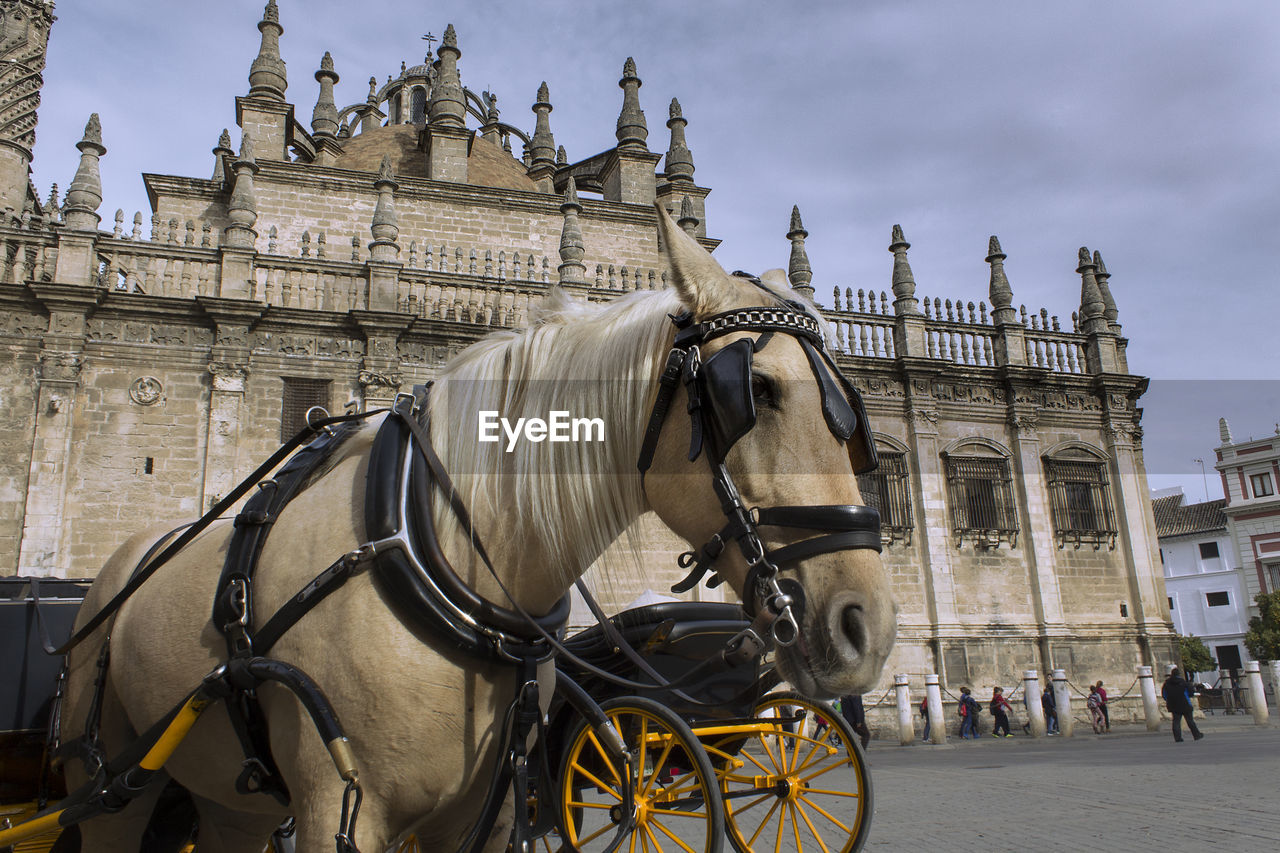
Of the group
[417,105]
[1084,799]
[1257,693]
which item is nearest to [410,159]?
[417,105]

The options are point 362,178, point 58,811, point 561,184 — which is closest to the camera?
point 58,811

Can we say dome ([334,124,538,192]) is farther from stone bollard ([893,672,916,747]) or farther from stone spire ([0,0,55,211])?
stone bollard ([893,672,916,747])

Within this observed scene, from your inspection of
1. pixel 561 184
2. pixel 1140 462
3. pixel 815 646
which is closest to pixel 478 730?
pixel 815 646

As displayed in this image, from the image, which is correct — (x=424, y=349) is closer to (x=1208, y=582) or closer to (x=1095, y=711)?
(x=1095, y=711)

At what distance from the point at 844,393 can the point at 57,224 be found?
51.6 ft

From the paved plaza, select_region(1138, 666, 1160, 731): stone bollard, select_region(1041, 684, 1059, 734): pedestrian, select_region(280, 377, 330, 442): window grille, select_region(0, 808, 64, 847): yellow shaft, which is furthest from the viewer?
select_region(1041, 684, 1059, 734): pedestrian

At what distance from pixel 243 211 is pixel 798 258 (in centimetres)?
1082

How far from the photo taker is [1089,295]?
20.4m

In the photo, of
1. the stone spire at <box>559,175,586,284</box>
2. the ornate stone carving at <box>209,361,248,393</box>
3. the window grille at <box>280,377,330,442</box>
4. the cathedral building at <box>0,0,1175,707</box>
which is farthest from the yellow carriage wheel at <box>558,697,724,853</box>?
the stone spire at <box>559,175,586,284</box>

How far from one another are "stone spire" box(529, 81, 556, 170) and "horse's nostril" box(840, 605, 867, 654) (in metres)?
23.8

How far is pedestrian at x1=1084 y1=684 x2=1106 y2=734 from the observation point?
1630 centimetres

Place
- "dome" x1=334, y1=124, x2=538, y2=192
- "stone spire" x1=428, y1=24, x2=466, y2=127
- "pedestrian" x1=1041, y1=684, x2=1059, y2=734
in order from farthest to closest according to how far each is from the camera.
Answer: "dome" x1=334, y1=124, x2=538, y2=192 < "stone spire" x1=428, y1=24, x2=466, y2=127 < "pedestrian" x1=1041, y1=684, x2=1059, y2=734

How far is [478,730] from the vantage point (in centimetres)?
177

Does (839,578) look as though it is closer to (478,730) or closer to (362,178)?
(478,730)
